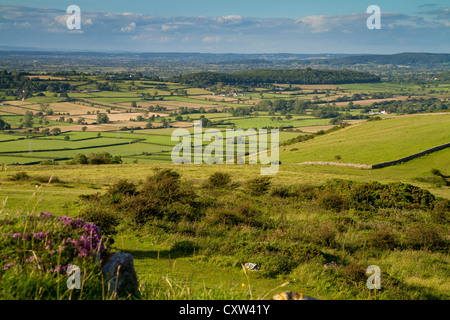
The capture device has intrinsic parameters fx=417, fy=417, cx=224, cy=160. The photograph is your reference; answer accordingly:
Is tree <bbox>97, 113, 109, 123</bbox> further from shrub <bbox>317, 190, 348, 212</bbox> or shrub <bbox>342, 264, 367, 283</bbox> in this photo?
shrub <bbox>342, 264, 367, 283</bbox>

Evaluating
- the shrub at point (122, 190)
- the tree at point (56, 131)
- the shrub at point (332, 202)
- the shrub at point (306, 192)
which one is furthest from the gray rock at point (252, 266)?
the tree at point (56, 131)

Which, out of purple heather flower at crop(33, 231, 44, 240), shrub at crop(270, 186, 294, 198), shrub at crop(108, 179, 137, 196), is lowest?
shrub at crop(270, 186, 294, 198)

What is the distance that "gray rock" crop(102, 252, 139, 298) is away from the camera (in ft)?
23.8

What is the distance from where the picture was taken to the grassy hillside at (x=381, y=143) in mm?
56781

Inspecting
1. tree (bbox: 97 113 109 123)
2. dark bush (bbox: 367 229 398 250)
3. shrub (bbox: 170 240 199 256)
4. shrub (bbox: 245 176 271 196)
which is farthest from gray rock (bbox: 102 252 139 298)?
tree (bbox: 97 113 109 123)

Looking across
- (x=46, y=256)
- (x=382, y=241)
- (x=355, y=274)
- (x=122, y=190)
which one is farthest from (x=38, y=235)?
(x=122, y=190)

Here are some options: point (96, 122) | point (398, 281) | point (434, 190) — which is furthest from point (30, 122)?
point (398, 281)

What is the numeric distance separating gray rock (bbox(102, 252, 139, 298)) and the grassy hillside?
4977cm

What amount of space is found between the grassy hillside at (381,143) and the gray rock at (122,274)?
4977 cm

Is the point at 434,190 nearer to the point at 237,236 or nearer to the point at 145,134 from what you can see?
the point at 237,236

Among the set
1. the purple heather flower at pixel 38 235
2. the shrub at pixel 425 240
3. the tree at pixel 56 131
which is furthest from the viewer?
the tree at pixel 56 131

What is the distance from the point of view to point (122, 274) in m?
7.38

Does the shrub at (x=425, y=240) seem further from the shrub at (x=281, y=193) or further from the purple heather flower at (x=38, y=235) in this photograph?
the purple heather flower at (x=38, y=235)
